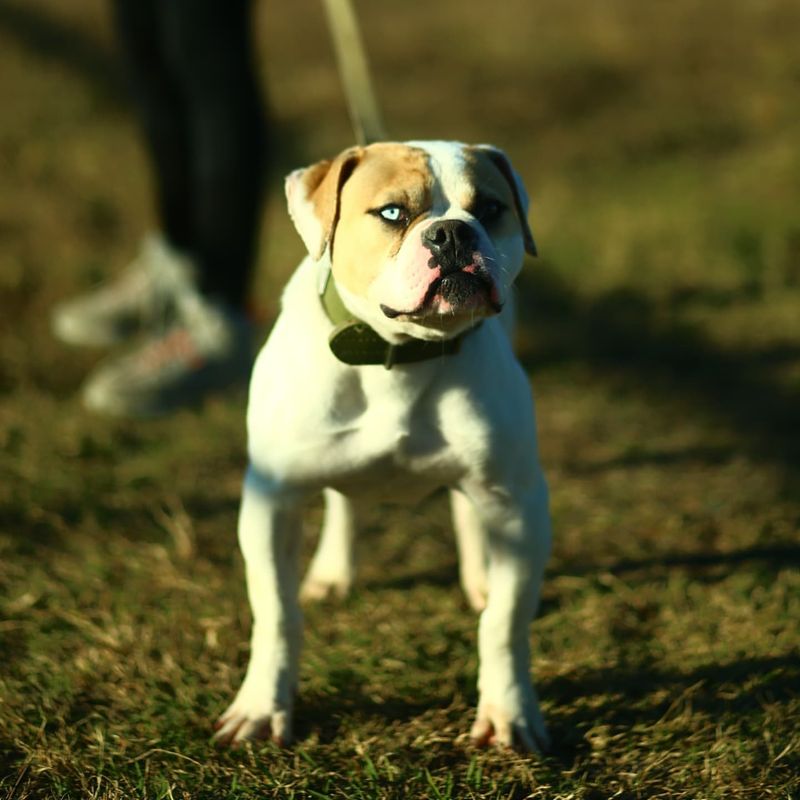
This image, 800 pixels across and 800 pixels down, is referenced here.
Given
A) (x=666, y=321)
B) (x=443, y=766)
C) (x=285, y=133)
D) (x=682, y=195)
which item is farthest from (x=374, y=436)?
(x=285, y=133)

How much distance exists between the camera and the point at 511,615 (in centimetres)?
225

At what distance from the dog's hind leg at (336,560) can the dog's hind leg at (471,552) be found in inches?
9.9

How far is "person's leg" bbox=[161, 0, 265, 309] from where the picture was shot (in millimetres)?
3652

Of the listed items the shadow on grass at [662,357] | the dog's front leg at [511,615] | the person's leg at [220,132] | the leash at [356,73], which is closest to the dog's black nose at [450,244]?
the dog's front leg at [511,615]

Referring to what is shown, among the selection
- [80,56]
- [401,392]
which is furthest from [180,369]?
[80,56]

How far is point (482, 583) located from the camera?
113 inches

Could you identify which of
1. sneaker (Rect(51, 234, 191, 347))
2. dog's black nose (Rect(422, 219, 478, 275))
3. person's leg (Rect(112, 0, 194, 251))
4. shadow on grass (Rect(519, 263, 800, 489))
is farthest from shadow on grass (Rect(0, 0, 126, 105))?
dog's black nose (Rect(422, 219, 478, 275))

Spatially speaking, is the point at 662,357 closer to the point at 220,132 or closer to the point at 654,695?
the point at 220,132

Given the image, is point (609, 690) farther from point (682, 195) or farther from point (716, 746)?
point (682, 195)

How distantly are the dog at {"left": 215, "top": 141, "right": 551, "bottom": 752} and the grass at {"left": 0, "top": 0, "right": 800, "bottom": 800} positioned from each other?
0.17 meters

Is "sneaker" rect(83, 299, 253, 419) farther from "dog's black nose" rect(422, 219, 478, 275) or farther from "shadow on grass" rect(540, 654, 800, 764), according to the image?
"dog's black nose" rect(422, 219, 478, 275)

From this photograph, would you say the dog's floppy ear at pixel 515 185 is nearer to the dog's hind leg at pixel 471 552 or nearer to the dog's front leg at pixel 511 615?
the dog's front leg at pixel 511 615

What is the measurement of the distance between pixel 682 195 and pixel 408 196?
13.2ft

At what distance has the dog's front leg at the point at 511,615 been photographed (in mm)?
2217
